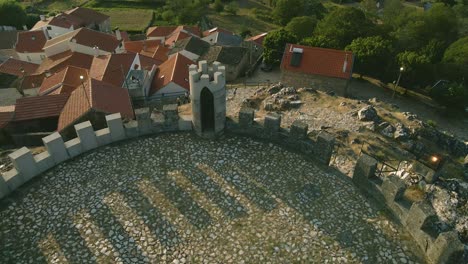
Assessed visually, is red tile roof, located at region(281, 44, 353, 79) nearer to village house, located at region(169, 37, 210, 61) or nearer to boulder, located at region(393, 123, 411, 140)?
boulder, located at region(393, 123, 411, 140)

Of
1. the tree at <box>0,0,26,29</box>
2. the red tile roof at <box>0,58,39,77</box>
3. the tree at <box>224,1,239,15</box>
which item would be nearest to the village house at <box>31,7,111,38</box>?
the red tile roof at <box>0,58,39,77</box>

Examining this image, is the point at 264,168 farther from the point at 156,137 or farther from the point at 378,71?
the point at 378,71

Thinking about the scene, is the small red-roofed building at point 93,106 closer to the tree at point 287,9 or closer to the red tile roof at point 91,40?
the red tile roof at point 91,40

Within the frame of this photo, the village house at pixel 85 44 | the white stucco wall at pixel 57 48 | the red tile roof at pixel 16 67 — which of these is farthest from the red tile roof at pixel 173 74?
the red tile roof at pixel 16 67

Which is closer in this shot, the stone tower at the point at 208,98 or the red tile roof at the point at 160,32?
the stone tower at the point at 208,98

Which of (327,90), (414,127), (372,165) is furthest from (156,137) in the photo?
(327,90)

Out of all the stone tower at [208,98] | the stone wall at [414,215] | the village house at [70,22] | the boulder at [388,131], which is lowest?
the village house at [70,22]
